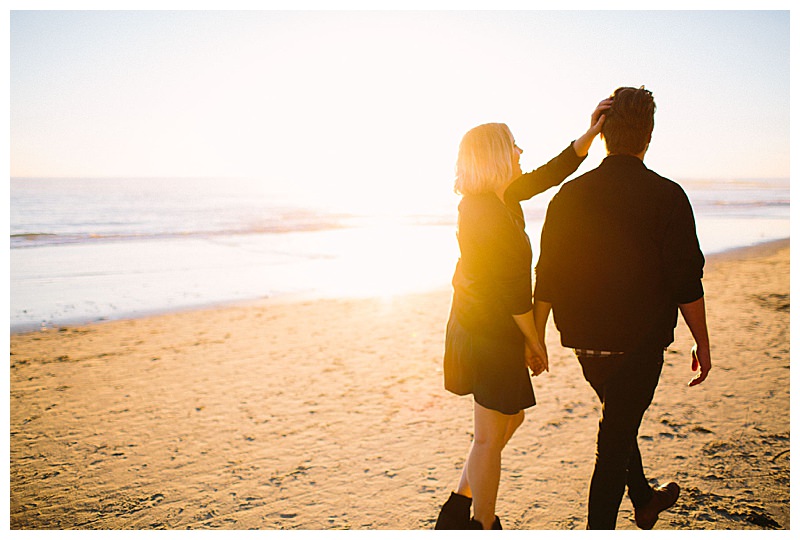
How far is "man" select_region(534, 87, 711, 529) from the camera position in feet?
8.07

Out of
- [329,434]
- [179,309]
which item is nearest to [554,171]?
[329,434]

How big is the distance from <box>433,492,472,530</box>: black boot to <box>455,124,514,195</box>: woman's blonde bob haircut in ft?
5.37

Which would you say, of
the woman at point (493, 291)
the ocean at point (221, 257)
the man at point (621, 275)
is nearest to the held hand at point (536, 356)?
the woman at point (493, 291)

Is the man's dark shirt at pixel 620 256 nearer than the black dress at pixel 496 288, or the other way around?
the man's dark shirt at pixel 620 256

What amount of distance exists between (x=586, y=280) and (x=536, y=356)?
44cm

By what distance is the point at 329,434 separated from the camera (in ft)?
15.1

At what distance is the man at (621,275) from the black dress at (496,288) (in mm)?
163

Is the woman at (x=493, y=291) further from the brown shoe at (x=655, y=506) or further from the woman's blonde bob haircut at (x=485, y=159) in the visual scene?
the brown shoe at (x=655, y=506)

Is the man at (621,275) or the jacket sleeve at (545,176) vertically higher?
the jacket sleeve at (545,176)

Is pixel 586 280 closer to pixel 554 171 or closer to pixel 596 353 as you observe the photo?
pixel 596 353

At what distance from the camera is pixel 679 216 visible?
2.40m

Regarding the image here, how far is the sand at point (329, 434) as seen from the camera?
3.52 meters
